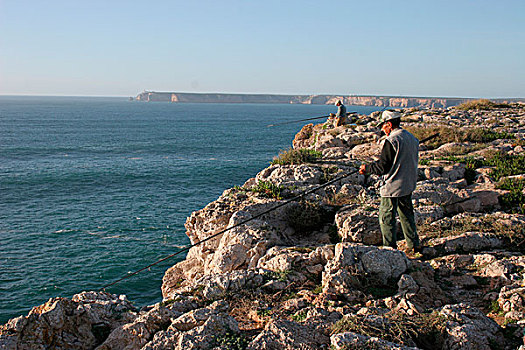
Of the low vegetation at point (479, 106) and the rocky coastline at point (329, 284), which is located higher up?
the low vegetation at point (479, 106)

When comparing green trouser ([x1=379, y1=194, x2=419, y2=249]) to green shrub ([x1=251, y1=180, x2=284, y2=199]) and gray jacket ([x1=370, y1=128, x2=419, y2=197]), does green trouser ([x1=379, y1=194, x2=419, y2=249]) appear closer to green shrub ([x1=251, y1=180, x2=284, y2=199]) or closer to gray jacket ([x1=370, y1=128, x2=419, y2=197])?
gray jacket ([x1=370, y1=128, x2=419, y2=197])

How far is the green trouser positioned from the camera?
26.2ft

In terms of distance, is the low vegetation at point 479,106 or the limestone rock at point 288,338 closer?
the limestone rock at point 288,338

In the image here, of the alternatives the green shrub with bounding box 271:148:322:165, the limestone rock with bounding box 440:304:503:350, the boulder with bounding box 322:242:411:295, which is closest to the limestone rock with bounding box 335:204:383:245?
the boulder with bounding box 322:242:411:295

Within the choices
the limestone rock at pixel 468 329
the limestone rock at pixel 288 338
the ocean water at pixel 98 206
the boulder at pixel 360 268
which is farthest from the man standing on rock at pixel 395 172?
the ocean water at pixel 98 206

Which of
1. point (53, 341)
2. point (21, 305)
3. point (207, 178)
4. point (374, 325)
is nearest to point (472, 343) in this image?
point (374, 325)

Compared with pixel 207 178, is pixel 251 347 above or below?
above

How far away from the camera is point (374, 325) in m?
5.13

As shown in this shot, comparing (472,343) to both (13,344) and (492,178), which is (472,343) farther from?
(492,178)

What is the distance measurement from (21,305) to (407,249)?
16.3 meters

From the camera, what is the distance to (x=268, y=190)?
40.0 feet

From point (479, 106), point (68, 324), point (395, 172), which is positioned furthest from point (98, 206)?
→ point (479, 106)

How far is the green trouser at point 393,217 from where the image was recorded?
7.97 metres

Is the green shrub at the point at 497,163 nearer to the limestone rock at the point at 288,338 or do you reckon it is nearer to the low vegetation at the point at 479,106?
the limestone rock at the point at 288,338
